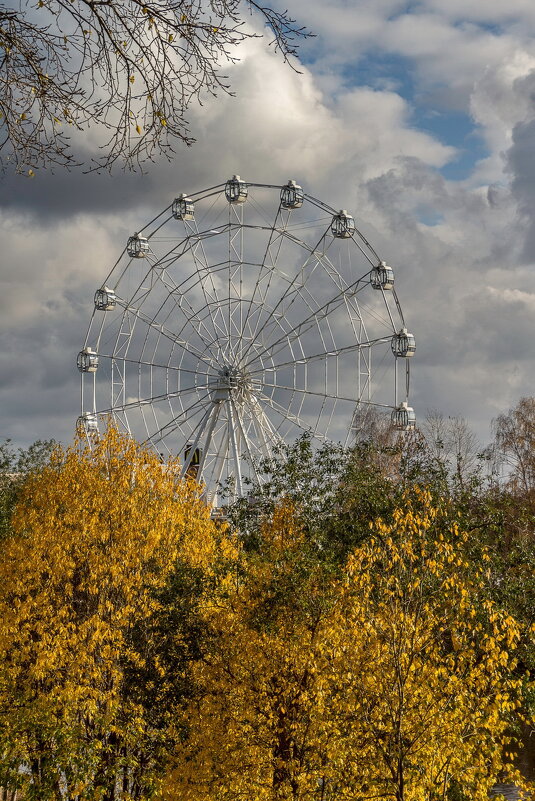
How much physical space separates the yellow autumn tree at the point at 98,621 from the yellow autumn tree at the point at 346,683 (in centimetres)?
174

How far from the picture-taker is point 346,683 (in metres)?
16.7

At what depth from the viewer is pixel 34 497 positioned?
2731 centimetres

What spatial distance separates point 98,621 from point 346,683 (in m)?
8.17

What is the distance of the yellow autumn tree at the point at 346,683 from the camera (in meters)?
14.9

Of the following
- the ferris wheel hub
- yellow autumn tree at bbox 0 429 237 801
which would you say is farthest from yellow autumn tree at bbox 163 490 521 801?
the ferris wheel hub

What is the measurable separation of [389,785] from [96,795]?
26.4 feet

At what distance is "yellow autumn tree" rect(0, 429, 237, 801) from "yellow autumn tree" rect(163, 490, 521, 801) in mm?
1743

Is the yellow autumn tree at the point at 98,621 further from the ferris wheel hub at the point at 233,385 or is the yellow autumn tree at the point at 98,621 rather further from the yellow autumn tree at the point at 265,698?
the ferris wheel hub at the point at 233,385

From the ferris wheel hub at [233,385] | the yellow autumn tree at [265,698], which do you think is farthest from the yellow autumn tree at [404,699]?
the ferris wheel hub at [233,385]

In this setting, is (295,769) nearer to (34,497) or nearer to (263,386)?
(34,497)

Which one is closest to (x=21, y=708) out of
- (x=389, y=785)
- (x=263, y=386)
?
(x=389, y=785)

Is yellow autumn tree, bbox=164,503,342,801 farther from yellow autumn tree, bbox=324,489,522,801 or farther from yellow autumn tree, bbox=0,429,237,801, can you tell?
yellow autumn tree, bbox=0,429,237,801

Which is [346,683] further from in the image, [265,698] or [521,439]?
[521,439]

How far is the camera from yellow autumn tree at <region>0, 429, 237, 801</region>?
21.5 m
